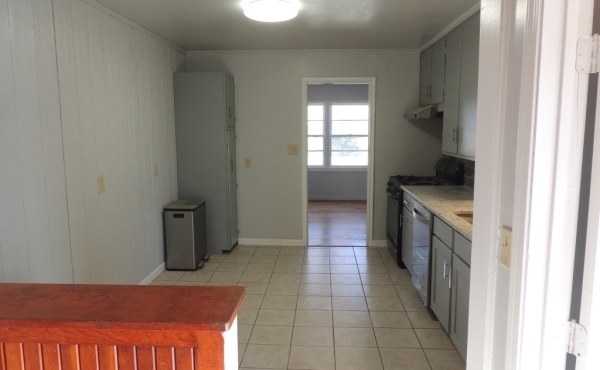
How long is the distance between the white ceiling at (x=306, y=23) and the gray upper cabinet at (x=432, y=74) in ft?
0.46

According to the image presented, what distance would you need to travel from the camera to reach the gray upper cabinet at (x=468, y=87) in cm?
304

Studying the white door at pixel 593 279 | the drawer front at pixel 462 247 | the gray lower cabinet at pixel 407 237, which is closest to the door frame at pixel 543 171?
the white door at pixel 593 279

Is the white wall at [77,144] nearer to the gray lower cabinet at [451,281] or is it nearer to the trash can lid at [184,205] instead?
the trash can lid at [184,205]

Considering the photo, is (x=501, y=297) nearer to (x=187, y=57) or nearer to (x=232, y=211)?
(x=232, y=211)

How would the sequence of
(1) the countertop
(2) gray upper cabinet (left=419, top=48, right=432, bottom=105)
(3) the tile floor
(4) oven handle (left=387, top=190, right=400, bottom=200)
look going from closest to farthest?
1. (1) the countertop
2. (3) the tile floor
3. (4) oven handle (left=387, top=190, right=400, bottom=200)
4. (2) gray upper cabinet (left=419, top=48, right=432, bottom=105)

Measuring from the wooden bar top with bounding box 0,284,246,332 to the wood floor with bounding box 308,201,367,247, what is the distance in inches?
160

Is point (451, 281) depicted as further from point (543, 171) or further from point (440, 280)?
point (543, 171)

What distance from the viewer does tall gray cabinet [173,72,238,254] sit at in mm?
4418

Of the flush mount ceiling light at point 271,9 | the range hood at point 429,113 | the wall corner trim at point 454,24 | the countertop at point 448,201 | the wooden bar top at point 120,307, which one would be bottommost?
the countertop at point 448,201

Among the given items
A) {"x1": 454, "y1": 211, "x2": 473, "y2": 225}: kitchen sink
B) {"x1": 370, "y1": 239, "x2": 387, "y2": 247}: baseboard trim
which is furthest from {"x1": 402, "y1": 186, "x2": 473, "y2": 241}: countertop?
{"x1": 370, "y1": 239, "x2": 387, "y2": 247}: baseboard trim

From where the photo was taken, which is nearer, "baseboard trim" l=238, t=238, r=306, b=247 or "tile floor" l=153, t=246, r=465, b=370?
"tile floor" l=153, t=246, r=465, b=370

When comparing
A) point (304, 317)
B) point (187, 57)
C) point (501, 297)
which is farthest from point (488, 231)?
point (187, 57)

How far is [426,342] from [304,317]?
2.98ft

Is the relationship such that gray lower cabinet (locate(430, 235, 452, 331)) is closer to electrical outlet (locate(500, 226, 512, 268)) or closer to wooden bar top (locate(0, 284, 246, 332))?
electrical outlet (locate(500, 226, 512, 268))
